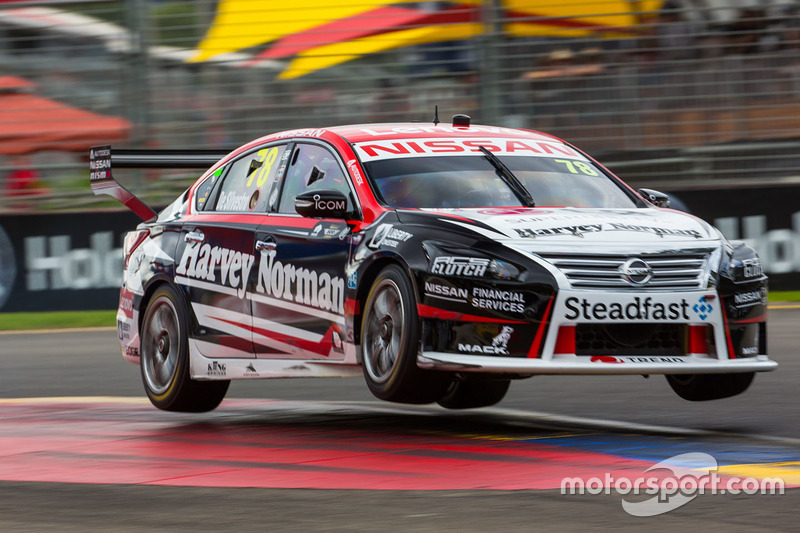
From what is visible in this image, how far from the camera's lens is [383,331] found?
7.52 metres

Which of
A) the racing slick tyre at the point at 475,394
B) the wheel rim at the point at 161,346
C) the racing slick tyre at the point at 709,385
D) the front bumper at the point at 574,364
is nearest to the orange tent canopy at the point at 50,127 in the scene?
the wheel rim at the point at 161,346

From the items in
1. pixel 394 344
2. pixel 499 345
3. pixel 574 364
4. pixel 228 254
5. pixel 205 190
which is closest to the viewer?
pixel 574 364

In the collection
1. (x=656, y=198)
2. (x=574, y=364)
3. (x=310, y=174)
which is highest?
(x=310, y=174)

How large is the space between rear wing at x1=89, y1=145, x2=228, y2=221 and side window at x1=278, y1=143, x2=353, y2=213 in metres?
1.58

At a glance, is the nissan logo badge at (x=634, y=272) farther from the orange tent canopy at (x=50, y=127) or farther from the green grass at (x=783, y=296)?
the orange tent canopy at (x=50, y=127)

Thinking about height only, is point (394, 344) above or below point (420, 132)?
below

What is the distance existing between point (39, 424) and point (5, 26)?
1322 cm

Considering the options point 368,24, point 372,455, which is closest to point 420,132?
point 372,455

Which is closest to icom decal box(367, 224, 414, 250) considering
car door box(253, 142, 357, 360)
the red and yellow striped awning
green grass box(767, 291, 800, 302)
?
car door box(253, 142, 357, 360)

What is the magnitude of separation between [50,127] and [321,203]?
43.9 ft

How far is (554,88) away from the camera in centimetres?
1914

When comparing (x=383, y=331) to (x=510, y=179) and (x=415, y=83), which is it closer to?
(x=510, y=179)

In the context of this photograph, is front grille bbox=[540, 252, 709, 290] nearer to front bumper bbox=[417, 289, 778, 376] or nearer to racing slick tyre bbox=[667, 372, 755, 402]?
front bumper bbox=[417, 289, 778, 376]

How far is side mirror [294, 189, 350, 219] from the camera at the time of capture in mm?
7938
